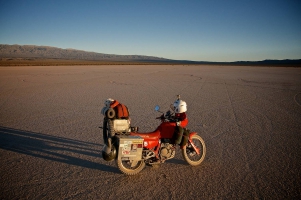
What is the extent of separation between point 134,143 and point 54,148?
2434mm

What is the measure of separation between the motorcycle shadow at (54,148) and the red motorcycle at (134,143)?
2.04 ft

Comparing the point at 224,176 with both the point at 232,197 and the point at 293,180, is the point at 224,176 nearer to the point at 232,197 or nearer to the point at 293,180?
the point at 232,197

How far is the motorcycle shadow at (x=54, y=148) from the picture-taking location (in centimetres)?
384

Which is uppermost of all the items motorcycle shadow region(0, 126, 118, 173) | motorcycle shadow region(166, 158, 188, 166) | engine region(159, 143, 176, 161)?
engine region(159, 143, 176, 161)

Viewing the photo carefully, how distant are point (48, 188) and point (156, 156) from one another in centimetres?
188

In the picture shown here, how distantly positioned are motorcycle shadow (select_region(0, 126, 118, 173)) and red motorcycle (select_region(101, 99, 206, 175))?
62cm

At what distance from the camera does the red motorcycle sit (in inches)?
119

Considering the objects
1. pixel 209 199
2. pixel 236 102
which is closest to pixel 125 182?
pixel 209 199

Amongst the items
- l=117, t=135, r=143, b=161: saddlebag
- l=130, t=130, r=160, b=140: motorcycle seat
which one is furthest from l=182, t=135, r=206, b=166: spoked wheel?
l=117, t=135, r=143, b=161: saddlebag

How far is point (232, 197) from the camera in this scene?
9.50 feet

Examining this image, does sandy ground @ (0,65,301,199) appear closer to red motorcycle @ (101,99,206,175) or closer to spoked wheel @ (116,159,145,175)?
spoked wheel @ (116,159,145,175)

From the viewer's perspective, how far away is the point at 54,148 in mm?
4371

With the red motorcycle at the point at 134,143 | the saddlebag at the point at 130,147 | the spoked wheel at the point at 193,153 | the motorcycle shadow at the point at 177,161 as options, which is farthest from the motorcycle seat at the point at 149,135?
the motorcycle shadow at the point at 177,161

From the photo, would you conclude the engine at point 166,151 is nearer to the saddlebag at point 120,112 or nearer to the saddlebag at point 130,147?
the saddlebag at point 130,147
